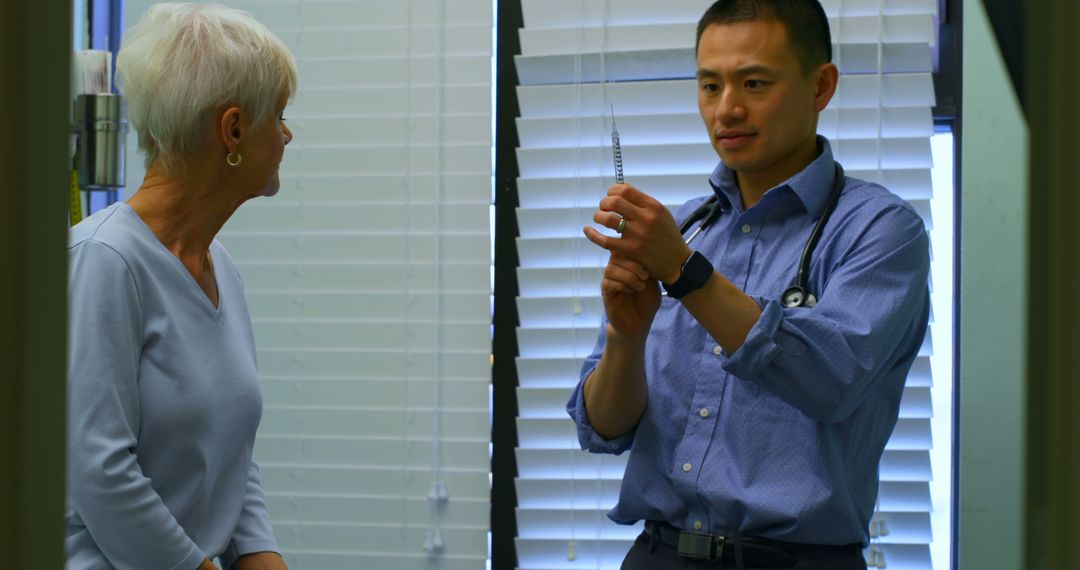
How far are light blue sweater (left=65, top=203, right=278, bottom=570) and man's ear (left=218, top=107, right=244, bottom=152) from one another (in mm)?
165

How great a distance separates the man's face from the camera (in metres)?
1.54

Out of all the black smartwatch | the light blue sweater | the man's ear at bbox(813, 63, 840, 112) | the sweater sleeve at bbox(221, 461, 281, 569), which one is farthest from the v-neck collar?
the man's ear at bbox(813, 63, 840, 112)

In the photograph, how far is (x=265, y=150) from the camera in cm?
154

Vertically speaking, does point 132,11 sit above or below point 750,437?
above

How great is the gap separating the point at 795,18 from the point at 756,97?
14 centimetres

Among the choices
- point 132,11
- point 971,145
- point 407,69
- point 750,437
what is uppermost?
point 132,11

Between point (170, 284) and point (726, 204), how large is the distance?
0.86 metres

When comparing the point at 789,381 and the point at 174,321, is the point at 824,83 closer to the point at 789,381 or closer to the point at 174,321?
the point at 789,381

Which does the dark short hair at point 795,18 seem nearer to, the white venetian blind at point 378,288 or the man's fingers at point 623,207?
the man's fingers at point 623,207

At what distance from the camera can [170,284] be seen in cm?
145

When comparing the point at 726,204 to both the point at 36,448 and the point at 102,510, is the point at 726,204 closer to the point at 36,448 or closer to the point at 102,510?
the point at 102,510

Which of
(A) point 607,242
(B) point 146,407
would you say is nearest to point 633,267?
(A) point 607,242

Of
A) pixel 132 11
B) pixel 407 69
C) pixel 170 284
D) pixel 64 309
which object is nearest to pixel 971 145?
pixel 407 69

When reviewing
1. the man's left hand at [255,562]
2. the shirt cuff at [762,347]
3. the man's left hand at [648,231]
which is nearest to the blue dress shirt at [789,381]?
the shirt cuff at [762,347]
